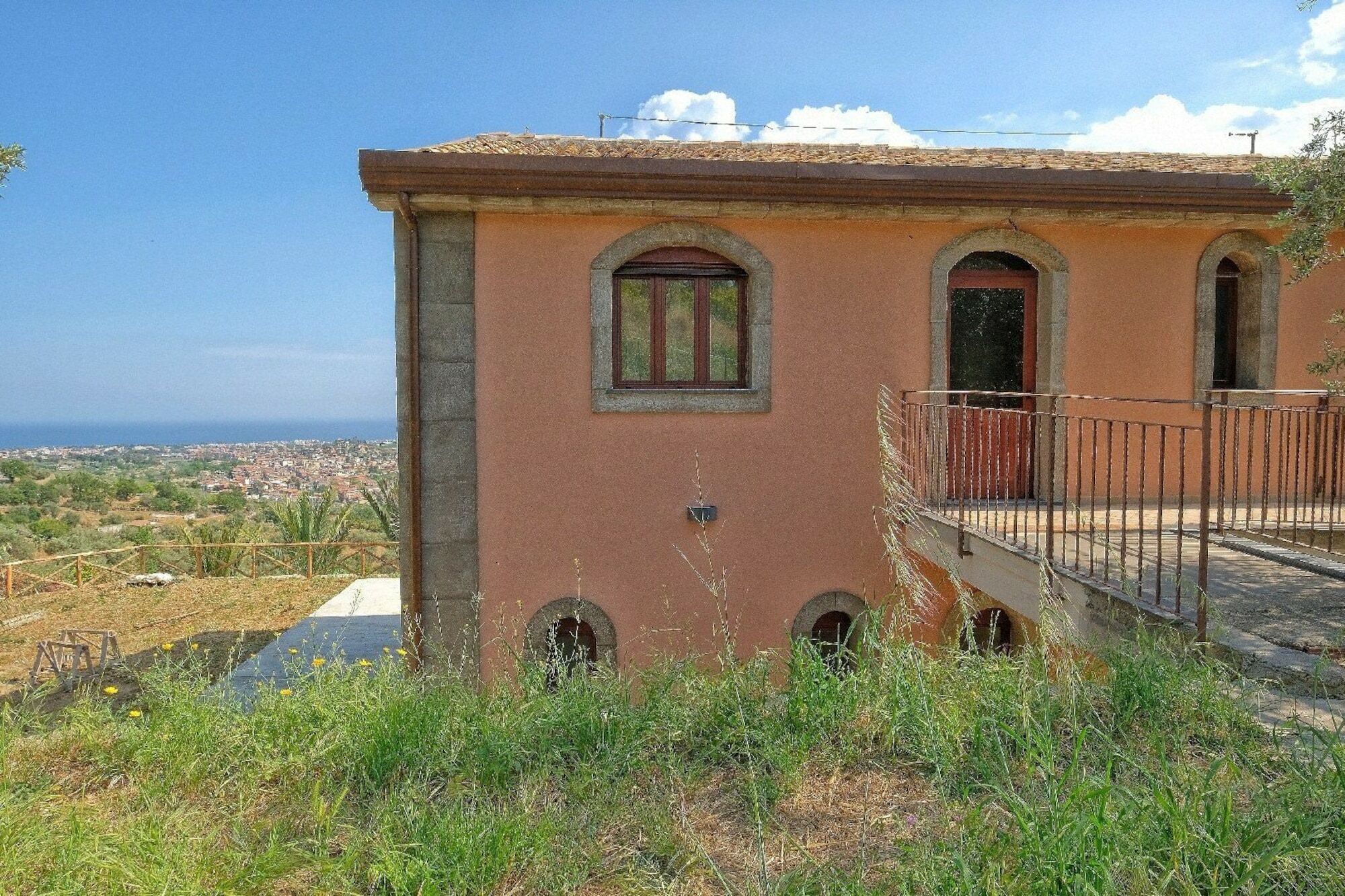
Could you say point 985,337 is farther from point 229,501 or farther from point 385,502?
point 229,501

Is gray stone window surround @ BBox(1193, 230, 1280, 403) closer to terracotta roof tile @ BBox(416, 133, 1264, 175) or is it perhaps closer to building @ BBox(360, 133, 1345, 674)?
building @ BBox(360, 133, 1345, 674)

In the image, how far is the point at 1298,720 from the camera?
2.95 meters

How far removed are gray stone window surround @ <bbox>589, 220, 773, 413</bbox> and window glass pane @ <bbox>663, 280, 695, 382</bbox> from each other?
0.23 m

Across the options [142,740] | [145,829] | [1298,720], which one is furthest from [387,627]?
[1298,720]

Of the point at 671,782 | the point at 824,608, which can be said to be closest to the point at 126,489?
the point at 824,608

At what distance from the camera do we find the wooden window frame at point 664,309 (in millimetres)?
7109

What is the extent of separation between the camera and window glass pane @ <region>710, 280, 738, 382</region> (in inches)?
285

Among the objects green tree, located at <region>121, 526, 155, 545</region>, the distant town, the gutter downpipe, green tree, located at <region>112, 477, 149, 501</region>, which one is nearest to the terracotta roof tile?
the gutter downpipe

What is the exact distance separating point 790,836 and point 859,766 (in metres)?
0.59

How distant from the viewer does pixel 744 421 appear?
23.5ft

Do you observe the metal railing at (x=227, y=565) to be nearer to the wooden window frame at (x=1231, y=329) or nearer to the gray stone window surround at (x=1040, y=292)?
the gray stone window surround at (x=1040, y=292)

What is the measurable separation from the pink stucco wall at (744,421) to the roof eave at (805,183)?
408 mm

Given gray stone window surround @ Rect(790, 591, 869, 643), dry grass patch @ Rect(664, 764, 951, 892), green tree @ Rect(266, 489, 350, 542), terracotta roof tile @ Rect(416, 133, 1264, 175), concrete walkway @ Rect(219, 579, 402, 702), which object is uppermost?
terracotta roof tile @ Rect(416, 133, 1264, 175)


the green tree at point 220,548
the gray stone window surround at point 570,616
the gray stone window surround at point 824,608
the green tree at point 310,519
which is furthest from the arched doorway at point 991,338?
the green tree at point 220,548
